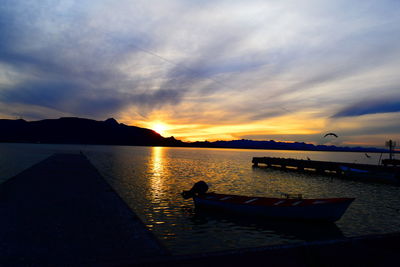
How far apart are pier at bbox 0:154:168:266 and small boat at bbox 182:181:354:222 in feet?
25.6

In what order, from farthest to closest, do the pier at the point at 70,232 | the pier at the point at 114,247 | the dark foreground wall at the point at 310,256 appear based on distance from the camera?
1. the pier at the point at 70,232
2. the pier at the point at 114,247
3. the dark foreground wall at the point at 310,256

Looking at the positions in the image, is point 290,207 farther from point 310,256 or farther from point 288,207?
point 310,256

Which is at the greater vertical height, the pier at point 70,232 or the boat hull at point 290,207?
the pier at point 70,232

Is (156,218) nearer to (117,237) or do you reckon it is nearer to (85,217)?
Answer: (85,217)

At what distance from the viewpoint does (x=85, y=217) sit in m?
12.0

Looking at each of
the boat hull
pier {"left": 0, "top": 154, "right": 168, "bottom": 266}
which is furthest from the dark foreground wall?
the boat hull

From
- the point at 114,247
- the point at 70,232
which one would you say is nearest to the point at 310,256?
the point at 114,247

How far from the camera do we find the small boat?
51.2 ft

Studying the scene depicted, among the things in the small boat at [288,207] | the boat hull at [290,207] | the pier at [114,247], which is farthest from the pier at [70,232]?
the boat hull at [290,207]

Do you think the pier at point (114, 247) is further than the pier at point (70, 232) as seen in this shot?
No

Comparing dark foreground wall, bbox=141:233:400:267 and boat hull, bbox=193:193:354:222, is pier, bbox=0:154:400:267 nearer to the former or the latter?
dark foreground wall, bbox=141:233:400:267

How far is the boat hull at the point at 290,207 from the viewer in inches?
614

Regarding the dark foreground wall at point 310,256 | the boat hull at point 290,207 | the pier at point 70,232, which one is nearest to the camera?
the dark foreground wall at point 310,256

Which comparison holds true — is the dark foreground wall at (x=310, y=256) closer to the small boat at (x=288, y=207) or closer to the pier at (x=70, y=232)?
the pier at (x=70, y=232)
